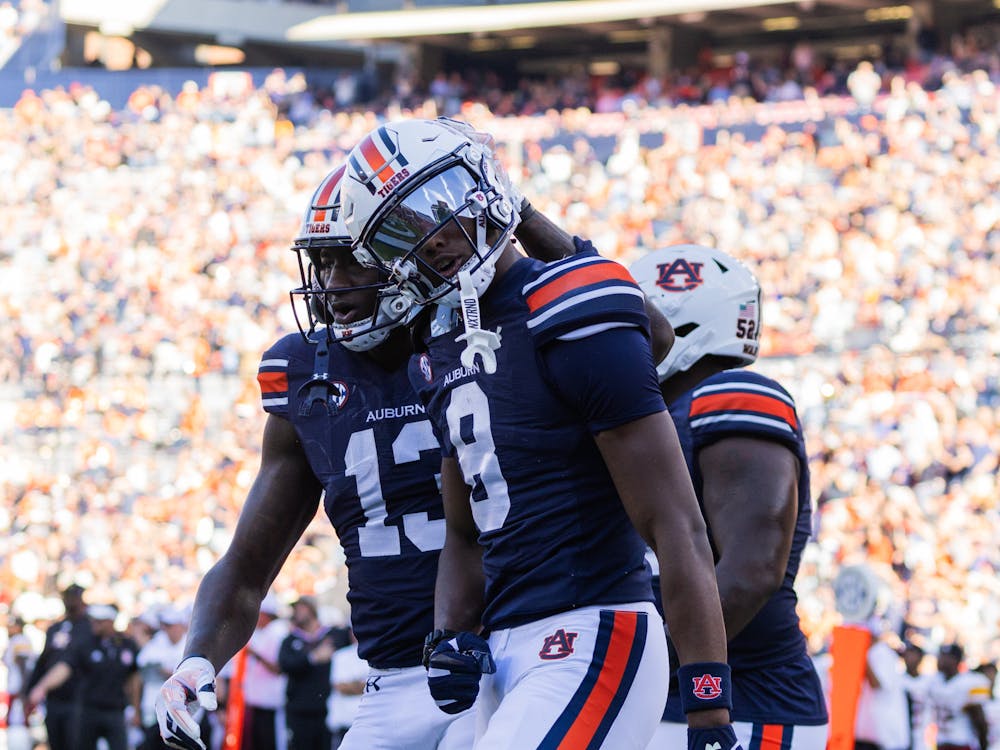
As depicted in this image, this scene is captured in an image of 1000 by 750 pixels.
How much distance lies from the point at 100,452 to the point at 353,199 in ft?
52.5

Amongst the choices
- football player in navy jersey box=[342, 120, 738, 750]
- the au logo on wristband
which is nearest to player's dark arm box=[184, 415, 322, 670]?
football player in navy jersey box=[342, 120, 738, 750]

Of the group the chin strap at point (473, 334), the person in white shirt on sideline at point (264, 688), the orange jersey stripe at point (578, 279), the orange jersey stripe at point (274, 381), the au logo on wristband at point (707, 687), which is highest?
the orange jersey stripe at point (578, 279)

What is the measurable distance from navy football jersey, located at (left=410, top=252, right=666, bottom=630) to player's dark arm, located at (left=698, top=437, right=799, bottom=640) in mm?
697

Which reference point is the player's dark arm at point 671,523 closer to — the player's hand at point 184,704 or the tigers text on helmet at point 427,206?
the tigers text on helmet at point 427,206

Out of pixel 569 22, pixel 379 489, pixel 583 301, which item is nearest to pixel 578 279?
pixel 583 301

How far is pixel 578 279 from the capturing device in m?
2.86

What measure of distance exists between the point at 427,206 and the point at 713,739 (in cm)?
113

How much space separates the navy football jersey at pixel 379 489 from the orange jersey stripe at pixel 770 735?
868 mm

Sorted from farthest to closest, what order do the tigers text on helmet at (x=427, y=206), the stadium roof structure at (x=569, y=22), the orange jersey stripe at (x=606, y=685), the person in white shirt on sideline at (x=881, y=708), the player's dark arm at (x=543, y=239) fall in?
1. the stadium roof structure at (x=569, y=22)
2. the person in white shirt on sideline at (x=881, y=708)
3. the player's dark arm at (x=543, y=239)
4. the tigers text on helmet at (x=427, y=206)
5. the orange jersey stripe at (x=606, y=685)

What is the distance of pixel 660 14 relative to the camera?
2498cm

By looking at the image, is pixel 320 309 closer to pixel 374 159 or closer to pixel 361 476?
pixel 361 476

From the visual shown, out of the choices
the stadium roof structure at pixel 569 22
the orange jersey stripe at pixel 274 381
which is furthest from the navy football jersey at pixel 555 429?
the stadium roof structure at pixel 569 22

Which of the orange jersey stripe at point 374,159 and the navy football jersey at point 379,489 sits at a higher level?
the orange jersey stripe at point 374,159

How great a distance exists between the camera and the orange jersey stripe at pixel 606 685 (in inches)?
108
